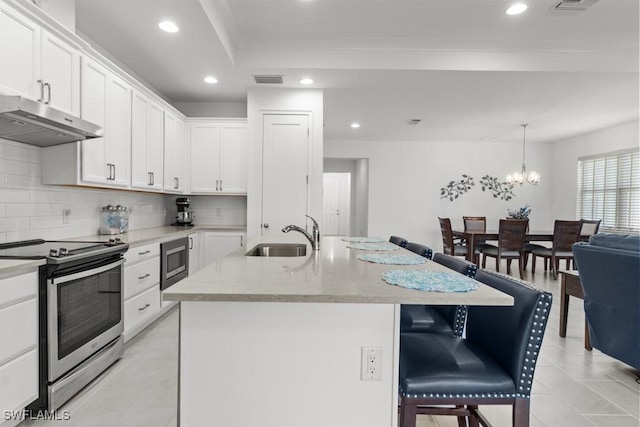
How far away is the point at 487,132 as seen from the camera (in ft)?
23.3

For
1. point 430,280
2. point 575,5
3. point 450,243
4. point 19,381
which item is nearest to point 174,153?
point 19,381

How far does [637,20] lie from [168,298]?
14.9 feet

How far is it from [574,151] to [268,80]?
705 centimetres

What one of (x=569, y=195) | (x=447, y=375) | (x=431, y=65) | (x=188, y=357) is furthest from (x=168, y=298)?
(x=569, y=195)

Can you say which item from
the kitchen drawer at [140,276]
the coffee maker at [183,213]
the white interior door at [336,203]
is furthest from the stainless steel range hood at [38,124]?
the white interior door at [336,203]

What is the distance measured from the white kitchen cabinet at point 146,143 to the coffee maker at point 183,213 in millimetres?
756

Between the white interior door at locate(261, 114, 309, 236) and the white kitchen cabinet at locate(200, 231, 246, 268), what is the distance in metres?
0.37

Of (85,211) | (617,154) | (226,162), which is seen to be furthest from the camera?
(617,154)

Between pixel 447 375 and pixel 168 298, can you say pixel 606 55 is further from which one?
pixel 168 298

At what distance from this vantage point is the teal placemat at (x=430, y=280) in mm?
1228

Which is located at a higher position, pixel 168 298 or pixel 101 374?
pixel 168 298

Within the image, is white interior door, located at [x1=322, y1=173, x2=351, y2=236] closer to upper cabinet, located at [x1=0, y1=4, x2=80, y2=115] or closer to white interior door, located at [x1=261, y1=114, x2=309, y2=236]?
white interior door, located at [x1=261, y1=114, x2=309, y2=236]

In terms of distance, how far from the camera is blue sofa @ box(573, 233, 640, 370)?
2111mm

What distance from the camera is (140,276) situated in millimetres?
2971
